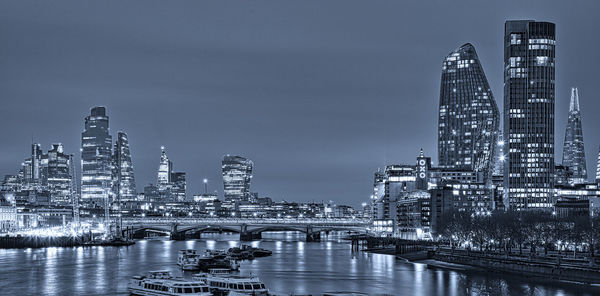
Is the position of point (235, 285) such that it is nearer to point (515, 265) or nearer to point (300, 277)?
point (300, 277)

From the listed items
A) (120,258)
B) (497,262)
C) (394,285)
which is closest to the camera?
(394,285)

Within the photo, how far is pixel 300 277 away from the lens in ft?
369

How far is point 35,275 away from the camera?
114m

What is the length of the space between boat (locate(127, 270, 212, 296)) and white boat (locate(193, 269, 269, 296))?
9.79 feet

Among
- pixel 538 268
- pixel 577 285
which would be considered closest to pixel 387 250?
pixel 538 268

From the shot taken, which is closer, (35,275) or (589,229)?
(35,275)

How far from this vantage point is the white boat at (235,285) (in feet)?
265

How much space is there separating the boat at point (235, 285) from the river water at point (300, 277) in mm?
9099

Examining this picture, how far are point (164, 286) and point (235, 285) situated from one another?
6.91 m

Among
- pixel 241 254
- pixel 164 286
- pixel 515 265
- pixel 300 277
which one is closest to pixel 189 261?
pixel 300 277

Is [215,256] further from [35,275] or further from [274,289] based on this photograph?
[274,289]

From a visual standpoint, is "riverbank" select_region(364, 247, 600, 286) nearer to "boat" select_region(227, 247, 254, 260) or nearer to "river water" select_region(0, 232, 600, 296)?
"river water" select_region(0, 232, 600, 296)

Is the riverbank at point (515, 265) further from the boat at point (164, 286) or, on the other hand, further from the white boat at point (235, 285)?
the boat at point (164, 286)

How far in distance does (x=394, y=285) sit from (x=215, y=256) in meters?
41.0
